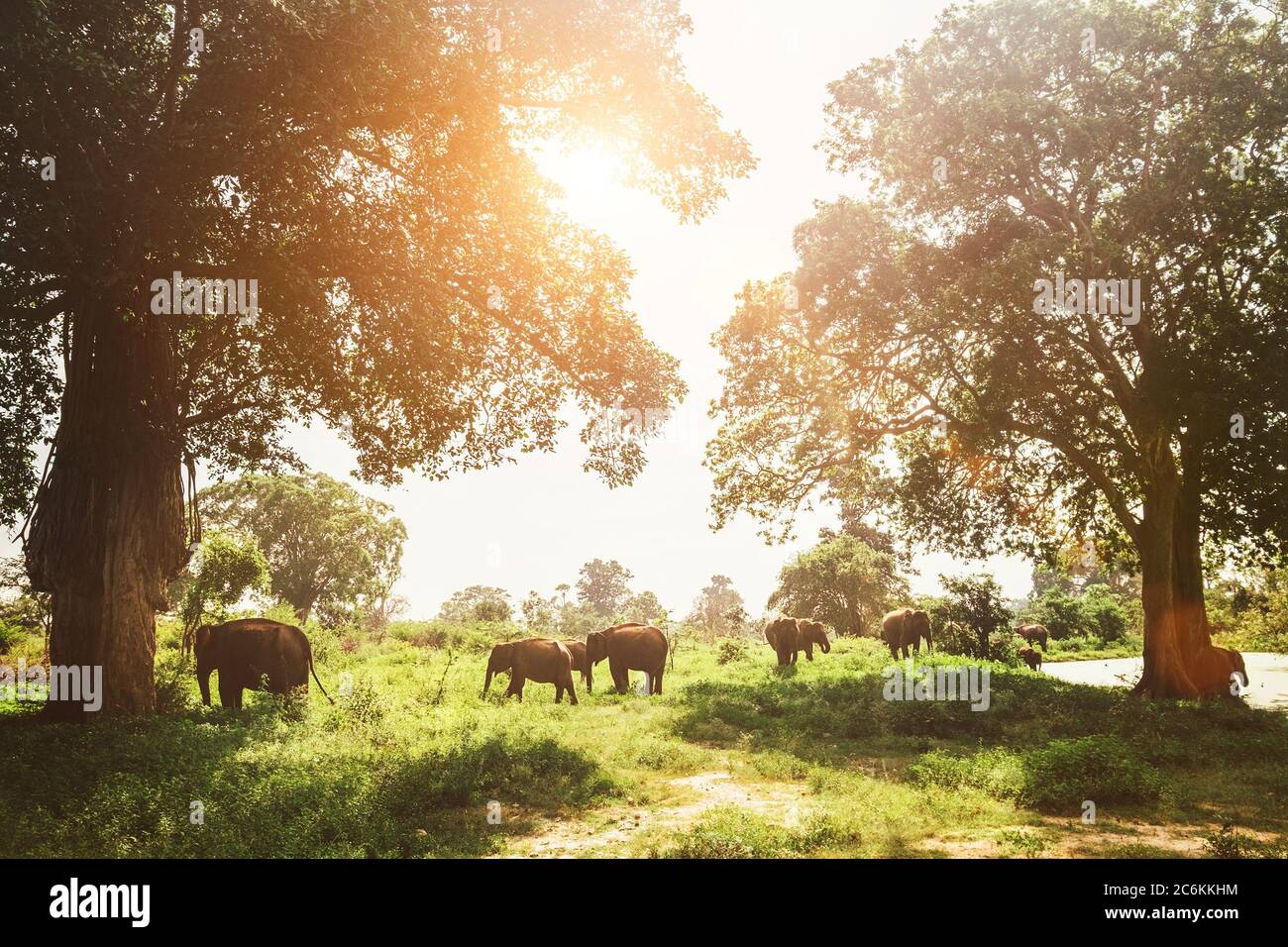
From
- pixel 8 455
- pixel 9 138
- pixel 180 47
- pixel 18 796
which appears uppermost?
pixel 180 47

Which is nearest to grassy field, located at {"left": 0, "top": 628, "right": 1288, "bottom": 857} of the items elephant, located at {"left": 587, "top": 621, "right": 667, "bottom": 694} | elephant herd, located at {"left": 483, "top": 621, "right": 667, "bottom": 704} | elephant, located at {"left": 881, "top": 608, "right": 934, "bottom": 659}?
elephant herd, located at {"left": 483, "top": 621, "right": 667, "bottom": 704}

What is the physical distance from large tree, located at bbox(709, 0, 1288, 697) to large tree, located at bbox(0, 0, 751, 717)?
629 centimetres

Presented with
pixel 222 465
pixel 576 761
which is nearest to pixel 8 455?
pixel 222 465

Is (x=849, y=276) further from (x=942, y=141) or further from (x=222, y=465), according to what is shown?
(x=222, y=465)

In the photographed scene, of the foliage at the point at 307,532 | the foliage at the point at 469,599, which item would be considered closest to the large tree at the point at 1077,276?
A: the foliage at the point at 307,532

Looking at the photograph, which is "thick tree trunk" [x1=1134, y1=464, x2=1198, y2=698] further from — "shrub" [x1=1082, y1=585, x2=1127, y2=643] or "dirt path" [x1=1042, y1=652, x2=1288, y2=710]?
"shrub" [x1=1082, y1=585, x2=1127, y2=643]

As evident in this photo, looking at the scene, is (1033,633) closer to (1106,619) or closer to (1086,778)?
(1106,619)

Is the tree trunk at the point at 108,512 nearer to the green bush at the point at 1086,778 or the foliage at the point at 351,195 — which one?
the foliage at the point at 351,195

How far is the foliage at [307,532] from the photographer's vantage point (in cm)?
5528

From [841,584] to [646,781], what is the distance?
44.4 meters

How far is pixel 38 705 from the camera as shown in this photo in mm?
12609

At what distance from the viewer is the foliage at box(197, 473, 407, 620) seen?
55281 mm

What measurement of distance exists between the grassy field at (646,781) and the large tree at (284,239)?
426 centimetres
